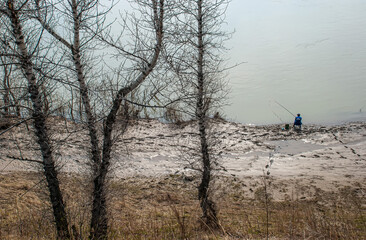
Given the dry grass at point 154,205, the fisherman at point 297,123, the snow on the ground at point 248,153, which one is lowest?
the dry grass at point 154,205

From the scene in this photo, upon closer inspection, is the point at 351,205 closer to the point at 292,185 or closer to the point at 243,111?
the point at 292,185

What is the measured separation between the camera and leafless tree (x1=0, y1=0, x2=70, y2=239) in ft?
21.3

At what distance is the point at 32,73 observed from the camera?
6.86 m

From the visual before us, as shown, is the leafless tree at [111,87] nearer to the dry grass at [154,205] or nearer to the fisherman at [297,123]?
the dry grass at [154,205]

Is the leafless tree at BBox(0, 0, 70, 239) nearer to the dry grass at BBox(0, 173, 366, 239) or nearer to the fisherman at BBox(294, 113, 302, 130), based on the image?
the dry grass at BBox(0, 173, 366, 239)

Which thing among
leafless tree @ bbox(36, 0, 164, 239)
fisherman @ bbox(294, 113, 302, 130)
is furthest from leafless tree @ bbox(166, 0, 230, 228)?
fisherman @ bbox(294, 113, 302, 130)

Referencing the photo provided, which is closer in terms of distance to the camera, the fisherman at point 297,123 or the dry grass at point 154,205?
the dry grass at point 154,205

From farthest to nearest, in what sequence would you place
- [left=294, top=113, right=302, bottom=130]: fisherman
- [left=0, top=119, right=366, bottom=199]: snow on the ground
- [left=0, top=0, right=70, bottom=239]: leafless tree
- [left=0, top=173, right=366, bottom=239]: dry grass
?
[left=294, top=113, right=302, bottom=130]: fisherman → [left=0, top=119, right=366, bottom=199]: snow on the ground → [left=0, top=173, right=366, bottom=239]: dry grass → [left=0, top=0, right=70, bottom=239]: leafless tree

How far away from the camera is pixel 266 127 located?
2272cm

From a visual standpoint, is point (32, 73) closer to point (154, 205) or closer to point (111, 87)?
point (111, 87)

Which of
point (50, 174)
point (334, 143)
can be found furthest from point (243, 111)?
point (50, 174)

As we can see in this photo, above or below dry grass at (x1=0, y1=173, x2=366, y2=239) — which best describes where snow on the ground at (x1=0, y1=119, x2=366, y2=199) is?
above

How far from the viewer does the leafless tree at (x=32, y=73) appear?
6.48 meters

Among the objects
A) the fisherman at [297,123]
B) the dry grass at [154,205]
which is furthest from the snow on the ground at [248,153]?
the dry grass at [154,205]
